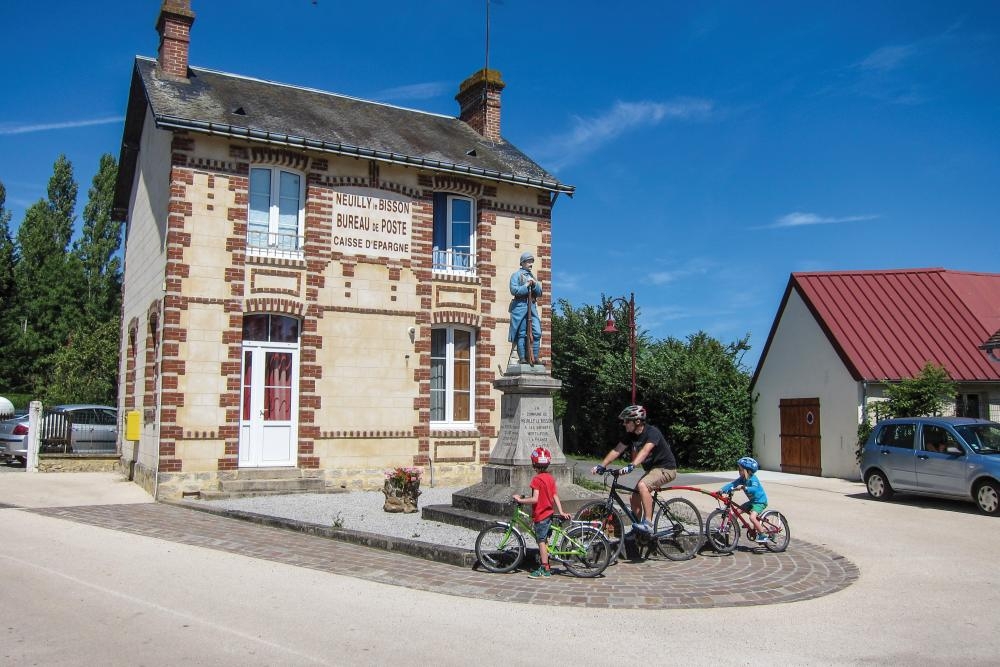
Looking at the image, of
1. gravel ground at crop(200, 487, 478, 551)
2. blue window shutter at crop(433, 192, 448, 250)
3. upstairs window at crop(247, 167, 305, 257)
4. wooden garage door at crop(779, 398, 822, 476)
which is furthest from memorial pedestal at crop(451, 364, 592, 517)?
wooden garage door at crop(779, 398, 822, 476)

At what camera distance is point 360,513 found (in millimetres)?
12211

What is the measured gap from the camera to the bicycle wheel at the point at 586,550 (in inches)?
314

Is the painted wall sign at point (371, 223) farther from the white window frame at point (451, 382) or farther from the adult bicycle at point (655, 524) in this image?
the adult bicycle at point (655, 524)

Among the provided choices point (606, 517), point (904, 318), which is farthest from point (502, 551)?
point (904, 318)

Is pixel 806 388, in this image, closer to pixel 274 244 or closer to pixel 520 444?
pixel 520 444

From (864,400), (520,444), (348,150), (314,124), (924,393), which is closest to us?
(520,444)

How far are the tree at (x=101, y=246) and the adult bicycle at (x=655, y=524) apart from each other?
128 ft

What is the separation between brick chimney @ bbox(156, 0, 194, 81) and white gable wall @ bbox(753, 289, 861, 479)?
16.4 m

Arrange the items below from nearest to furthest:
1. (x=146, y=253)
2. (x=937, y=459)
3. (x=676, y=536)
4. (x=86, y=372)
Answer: (x=676, y=536), (x=937, y=459), (x=146, y=253), (x=86, y=372)

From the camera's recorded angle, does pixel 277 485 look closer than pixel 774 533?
No

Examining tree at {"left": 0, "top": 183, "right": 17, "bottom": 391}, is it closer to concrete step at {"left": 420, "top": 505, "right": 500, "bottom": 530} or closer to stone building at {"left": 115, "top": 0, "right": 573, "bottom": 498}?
stone building at {"left": 115, "top": 0, "right": 573, "bottom": 498}

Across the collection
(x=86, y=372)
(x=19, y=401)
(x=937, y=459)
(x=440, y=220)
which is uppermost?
(x=440, y=220)

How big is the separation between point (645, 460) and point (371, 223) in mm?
9493

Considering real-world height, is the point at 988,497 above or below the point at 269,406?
below
